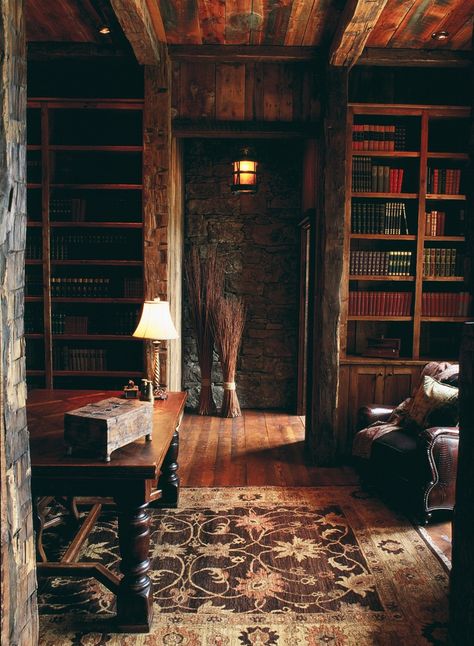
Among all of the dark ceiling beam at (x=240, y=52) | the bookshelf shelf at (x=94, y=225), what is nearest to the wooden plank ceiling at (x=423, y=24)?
the dark ceiling beam at (x=240, y=52)

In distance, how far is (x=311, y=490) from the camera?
3.80 meters

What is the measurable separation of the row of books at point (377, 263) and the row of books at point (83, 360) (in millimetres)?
2238

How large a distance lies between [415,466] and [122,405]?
1863 millimetres

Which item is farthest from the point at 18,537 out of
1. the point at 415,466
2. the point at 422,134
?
the point at 422,134

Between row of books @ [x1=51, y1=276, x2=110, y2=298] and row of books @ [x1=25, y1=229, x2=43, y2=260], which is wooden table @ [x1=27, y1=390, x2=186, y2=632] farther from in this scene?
row of books @ [x1=25, y1=229, x2=43, y2=260]

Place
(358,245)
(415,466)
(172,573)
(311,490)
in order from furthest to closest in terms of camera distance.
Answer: (358,245)
(311,490)
(415,466)
(172,573)

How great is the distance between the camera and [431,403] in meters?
3.54

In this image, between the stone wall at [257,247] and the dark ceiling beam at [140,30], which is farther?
the stone wall at [257,247]

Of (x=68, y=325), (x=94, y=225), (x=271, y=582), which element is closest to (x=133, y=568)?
(x=271, y=582)

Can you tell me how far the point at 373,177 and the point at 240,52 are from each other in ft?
4.68

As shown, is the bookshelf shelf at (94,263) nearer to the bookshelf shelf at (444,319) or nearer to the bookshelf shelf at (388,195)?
the bookshelf shelf at (388,195)

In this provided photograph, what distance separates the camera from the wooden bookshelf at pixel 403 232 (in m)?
4.46

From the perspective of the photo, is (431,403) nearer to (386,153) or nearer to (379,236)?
(379,236)

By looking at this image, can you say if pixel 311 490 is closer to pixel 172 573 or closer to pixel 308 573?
pixel 308 573
